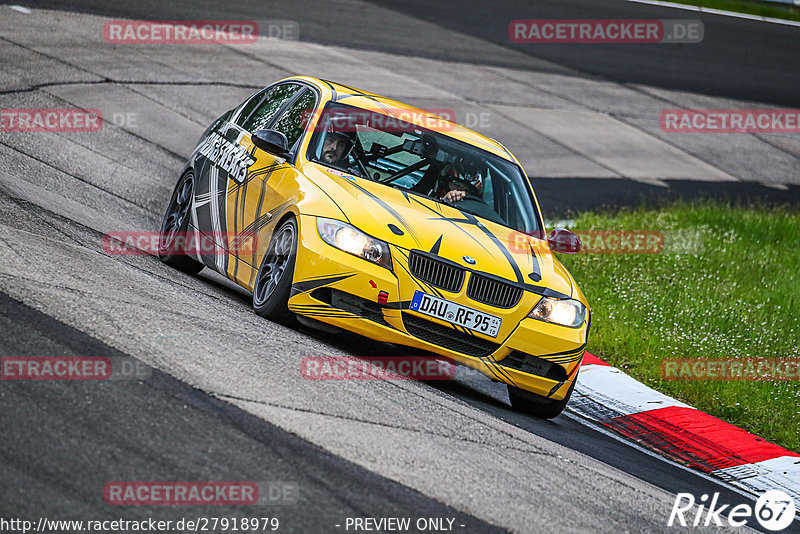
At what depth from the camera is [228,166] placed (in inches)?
347

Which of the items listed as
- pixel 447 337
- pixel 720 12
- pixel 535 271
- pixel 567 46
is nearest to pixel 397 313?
pixel 447 337

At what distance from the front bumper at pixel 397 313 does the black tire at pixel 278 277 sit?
83 mm

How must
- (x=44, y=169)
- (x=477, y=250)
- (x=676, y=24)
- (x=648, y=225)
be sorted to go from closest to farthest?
(x=477, y=250), (x=44, y=169), (x=648, y=225), (x=676, y=24)

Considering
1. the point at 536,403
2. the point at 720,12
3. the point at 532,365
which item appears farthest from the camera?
the point at 720,12

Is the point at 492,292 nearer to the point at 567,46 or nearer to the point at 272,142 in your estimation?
the point at 272,142

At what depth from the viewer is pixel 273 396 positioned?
5.68 meters

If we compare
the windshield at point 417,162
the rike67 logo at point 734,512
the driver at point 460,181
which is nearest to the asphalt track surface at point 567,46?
the windshield at point 417,162

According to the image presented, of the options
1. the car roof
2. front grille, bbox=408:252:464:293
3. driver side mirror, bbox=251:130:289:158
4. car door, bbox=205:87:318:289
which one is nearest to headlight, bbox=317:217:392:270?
front grille, bbox=408:252:464:293

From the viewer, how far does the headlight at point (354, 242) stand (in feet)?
23.0

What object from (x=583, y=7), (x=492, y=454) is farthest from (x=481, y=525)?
(x=583, y=7)

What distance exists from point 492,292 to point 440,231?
53cm

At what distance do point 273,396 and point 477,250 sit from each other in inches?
83.2

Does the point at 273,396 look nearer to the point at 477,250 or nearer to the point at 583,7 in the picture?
the point at 477,250

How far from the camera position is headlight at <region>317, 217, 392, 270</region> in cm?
702
